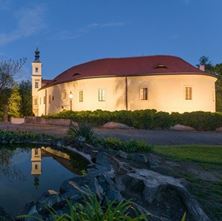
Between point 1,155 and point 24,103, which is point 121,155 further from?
point 24,103

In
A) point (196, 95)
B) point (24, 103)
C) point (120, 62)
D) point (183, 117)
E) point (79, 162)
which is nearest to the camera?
point (79, 162)

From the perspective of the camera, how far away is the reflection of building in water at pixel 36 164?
360 inches

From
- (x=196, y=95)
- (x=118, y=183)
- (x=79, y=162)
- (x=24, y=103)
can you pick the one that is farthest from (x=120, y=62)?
(x=118, y=183)

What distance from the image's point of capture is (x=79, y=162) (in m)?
11.4

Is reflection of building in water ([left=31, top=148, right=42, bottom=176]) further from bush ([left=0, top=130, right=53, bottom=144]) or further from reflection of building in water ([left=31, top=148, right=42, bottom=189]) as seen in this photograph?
bush ([left=0, top=130, right=53, bottom=144])

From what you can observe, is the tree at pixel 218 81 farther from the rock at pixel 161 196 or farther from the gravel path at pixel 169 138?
the rock at pixel 161 196

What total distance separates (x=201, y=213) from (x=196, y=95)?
101 feet

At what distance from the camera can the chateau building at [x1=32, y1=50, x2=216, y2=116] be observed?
117 ft

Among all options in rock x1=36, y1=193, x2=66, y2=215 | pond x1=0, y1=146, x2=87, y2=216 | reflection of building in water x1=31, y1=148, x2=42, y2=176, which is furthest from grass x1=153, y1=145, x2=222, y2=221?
reflection of building in water x1=31, y1=148, x2=42, y2=176

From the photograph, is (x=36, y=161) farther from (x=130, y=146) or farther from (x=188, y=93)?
(x=188, y=93)

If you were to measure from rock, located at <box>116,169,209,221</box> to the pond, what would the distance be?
207 cm

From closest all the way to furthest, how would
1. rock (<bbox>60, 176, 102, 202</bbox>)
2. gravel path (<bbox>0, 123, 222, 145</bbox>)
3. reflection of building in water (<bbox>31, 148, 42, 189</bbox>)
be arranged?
1. rock (<bbox>60, 176, 102, 202</bbox>)
2. reflection of building in water (<bbox>31, 148, 42, 189</bbox>)
3. gravel path (<bbox>0, 123, 222, 145</bbox>)

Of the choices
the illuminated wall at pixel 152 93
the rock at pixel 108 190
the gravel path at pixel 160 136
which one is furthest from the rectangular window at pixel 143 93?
the rock at pixel 108 190

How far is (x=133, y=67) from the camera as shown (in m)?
38.3
